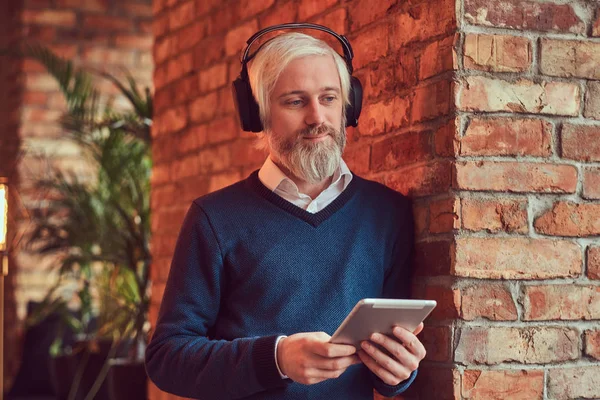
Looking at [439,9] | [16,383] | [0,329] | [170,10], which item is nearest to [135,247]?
[0,329]

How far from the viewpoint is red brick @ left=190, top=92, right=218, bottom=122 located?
3.14 meters

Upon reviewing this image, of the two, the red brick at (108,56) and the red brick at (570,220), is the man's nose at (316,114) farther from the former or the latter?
the red brick at (108,56)

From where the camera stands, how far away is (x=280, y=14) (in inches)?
109

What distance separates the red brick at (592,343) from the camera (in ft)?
6.66

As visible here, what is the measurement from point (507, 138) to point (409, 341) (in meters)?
0.52

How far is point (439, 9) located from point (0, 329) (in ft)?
8.91

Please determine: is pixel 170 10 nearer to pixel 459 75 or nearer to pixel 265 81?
pixel 265 81

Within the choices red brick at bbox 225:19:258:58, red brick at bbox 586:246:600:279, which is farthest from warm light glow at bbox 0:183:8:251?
red brick at bbox 586:246:600:279

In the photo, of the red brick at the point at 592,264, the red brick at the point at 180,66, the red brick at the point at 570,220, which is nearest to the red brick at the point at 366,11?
the red brick at the point at 570,220

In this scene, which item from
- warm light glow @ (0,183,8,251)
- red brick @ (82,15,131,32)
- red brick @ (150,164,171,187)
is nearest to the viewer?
red brick @ (150,164,171,187)

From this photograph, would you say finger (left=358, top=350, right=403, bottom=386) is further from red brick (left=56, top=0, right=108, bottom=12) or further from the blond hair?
red brick (left=56, top=0, right=108, bottom=12)

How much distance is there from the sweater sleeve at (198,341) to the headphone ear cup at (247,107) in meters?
0.22

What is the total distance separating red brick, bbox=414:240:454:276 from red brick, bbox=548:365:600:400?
0.31 meters


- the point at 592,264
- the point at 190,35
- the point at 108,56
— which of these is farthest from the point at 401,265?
the point at 108,56
